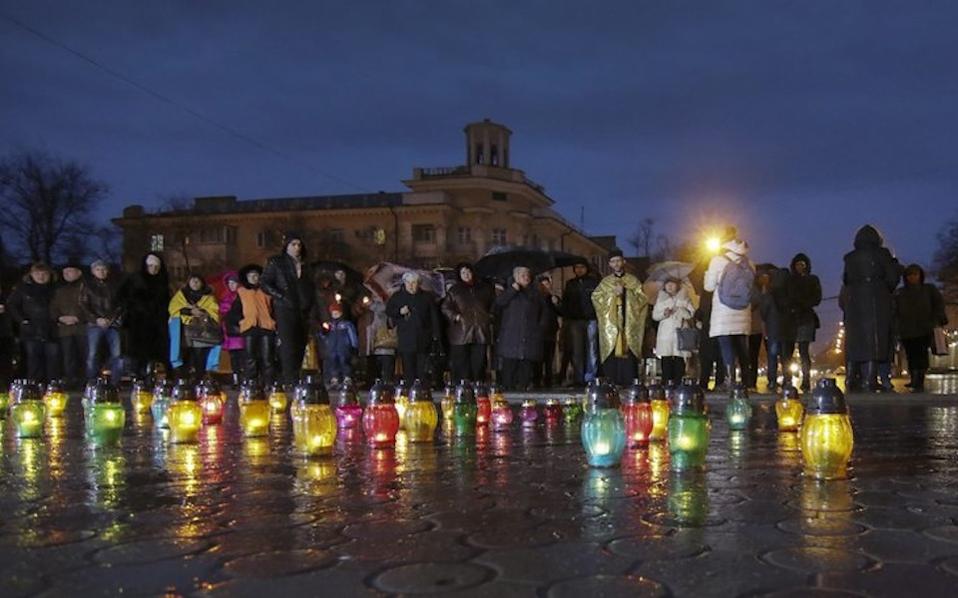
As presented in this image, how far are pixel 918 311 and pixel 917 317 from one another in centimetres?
8

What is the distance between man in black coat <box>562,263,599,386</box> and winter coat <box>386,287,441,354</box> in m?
2.63

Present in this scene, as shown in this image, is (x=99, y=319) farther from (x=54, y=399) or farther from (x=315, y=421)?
(x=315, y=421)

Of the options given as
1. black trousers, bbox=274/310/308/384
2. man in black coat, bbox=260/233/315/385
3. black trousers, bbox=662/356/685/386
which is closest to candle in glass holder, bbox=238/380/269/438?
man in black coat, bbox=260/233/315/385

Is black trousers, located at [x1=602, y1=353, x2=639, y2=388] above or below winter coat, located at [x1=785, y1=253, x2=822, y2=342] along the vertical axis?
below

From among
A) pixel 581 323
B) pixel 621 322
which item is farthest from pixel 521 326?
pixel 581 323

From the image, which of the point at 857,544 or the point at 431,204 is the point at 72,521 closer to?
the point at 857,544

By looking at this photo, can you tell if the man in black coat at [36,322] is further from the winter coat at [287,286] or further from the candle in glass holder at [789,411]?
the candle in glass holder at [789,411]

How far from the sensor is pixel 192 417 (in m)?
6.58

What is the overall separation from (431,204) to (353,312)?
65.3m

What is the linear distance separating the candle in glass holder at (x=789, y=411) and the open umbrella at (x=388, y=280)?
944 cm

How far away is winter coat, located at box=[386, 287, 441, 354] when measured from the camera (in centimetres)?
1348

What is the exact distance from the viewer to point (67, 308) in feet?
45.4

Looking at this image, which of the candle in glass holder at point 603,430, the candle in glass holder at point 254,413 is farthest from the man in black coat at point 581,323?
the candle in glass holder at point 603,430

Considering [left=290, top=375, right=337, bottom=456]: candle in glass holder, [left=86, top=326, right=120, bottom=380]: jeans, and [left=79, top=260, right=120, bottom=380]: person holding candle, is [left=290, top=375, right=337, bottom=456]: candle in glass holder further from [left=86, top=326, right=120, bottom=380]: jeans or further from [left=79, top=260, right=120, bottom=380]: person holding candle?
[left=86, top=326, right=120, bottom=380]: jeans
